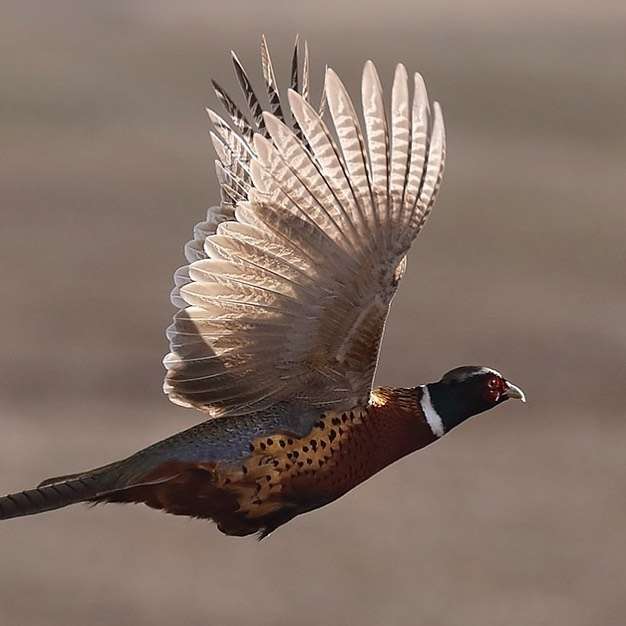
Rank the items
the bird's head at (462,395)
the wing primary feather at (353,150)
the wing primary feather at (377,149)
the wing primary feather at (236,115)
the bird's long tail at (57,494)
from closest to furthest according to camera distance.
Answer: the wing primary feather at (353,150), the wing primary feather at (377,149), the bird's long tail at (57,494), the bird's head at (462,395), the wing primary feather at (236,115)

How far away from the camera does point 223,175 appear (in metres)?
5.67

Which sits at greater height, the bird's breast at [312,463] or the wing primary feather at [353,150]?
the wing primary feather at [353,150]

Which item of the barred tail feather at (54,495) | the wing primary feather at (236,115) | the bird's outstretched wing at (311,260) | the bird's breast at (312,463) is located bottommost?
the bird's breast at (312,463)

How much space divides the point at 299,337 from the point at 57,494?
78cm

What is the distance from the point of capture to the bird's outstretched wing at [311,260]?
4.71 m

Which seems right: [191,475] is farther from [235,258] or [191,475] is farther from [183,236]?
[183,236]

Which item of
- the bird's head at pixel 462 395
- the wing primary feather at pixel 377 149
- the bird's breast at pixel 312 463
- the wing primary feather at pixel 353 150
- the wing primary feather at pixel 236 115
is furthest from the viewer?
the wing primary feather at pixel 236 115

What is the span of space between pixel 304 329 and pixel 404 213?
42 cm

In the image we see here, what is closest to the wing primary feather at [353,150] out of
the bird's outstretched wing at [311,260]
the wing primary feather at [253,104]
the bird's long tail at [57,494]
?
the bird's outstretched wing at [311,260]

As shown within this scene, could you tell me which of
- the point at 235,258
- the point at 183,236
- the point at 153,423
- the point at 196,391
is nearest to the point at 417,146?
the point at 235,258

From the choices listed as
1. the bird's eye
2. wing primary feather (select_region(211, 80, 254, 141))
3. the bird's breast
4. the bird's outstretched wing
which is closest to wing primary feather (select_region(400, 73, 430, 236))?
the bird's outstretched wing

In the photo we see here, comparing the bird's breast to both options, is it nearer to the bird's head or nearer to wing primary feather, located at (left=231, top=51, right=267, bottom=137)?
the bird's head

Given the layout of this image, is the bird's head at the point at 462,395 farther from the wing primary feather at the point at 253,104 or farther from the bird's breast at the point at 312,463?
the wing primary feather at the point at 253,104

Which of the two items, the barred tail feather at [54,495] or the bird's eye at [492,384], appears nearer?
the barred tail feather at [54,495]
